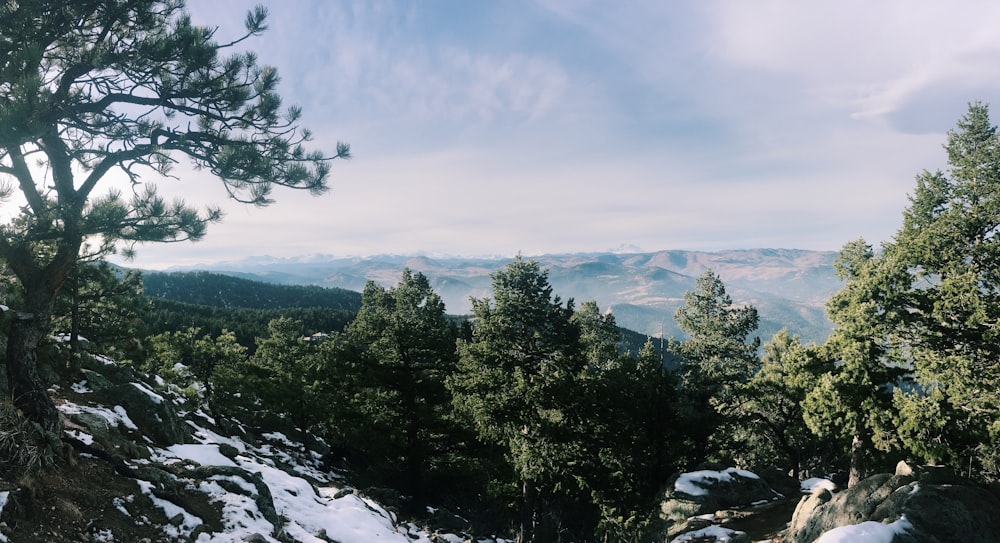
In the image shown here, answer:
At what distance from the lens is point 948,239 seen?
55.7 feet

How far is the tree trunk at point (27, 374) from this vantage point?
8.59 m

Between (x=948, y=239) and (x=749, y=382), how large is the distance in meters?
13.8

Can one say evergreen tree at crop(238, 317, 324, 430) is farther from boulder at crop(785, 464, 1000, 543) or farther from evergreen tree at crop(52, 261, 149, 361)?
boulder at crop(785, 464, 1000, 543)

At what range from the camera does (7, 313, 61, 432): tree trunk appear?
8.59m

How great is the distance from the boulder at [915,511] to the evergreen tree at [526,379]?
9009 millimetres

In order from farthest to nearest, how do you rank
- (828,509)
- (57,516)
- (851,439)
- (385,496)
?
1. (851,439)
2. (385,496)
3. (828,509)
4. (57,516)

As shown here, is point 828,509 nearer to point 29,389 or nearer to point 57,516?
point 57,516

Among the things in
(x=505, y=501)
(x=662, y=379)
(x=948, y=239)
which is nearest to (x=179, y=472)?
(x=505, y=501)

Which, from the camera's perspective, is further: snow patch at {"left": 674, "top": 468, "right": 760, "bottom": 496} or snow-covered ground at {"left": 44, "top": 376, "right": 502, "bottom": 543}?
snow patch at {"left": 674, "top": 468, "right": 760, "bottom": 496}

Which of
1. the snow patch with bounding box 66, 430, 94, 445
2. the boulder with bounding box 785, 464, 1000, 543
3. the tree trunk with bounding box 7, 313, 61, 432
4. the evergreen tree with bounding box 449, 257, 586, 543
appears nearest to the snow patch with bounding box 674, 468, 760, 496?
the evergreen tree with bounding box 449, 257, 586, 543

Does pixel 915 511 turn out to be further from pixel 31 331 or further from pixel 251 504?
pixel 31 331

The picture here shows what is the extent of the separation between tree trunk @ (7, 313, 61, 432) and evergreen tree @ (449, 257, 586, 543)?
529 inches

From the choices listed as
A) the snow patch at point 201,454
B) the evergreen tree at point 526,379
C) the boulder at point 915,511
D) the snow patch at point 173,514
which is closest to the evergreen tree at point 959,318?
the boulder at point 915,511

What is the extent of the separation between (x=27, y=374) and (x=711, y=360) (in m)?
35.2
